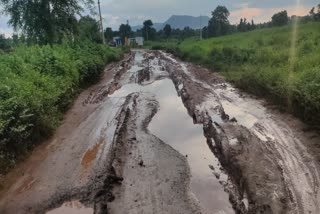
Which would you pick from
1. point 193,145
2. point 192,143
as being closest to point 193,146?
point 193,145

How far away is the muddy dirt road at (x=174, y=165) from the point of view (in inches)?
215

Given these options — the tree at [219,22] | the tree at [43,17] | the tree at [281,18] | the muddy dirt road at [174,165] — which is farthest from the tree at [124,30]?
the muddy dirt road at [174,165]

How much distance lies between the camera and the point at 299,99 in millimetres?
9312

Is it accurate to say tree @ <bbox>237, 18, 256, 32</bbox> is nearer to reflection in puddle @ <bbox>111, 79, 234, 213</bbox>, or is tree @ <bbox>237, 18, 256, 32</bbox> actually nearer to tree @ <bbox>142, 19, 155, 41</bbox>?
tree @ <bbox>142, 19, 155, 41</bbox>

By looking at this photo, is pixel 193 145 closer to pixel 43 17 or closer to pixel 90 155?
pixel 90 155

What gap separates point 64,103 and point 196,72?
31.9 feet

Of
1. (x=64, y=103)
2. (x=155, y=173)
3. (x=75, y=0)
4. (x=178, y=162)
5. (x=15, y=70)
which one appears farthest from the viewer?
(x=75, y=0)

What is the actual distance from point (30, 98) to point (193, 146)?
444 centimetres

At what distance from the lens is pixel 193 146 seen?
810 centimetres

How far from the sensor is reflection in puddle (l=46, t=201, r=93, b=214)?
5.54 metres

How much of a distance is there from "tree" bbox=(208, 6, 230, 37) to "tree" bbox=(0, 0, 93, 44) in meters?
51.2

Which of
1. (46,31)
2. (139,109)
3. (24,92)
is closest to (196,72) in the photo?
(139,109)

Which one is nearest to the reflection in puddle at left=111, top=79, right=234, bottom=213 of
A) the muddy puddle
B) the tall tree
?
the muddy puddle

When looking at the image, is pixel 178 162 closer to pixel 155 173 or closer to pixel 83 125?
pixel 155 173
